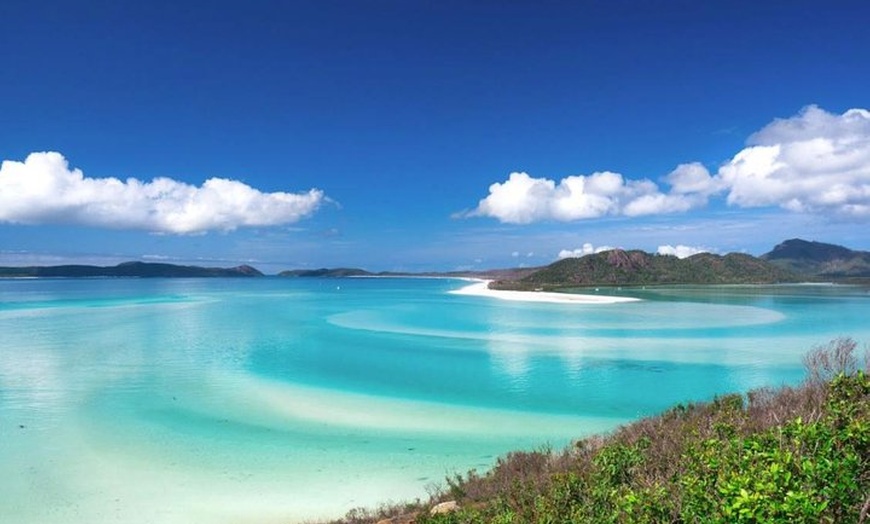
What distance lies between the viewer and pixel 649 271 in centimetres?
14025

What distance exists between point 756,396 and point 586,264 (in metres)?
130

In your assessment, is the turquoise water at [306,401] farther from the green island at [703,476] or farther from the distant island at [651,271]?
the distant island at [651,271]

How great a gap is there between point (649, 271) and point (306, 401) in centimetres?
13701

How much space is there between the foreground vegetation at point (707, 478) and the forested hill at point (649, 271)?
116 meters

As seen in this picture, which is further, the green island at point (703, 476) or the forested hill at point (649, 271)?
the forested hill at point (649, 271)

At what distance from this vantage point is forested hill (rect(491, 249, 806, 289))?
13075cm

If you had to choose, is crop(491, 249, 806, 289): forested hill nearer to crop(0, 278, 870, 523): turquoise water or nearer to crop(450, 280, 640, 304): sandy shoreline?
crop(450, 280, 640, 304): sandy shoreline

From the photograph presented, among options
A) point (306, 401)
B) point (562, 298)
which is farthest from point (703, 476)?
point (562, 298)

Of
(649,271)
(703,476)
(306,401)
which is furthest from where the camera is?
(649,271)

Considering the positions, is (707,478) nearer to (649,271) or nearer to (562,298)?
(562,298)

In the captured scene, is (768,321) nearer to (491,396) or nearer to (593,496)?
(491,396)

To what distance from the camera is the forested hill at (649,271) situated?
130750 millimetres

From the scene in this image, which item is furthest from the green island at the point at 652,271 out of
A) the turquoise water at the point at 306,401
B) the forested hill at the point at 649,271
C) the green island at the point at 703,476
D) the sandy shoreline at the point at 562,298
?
the green island at the point at 703,476

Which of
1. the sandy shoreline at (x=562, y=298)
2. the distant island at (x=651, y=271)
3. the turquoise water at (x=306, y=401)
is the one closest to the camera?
the turquoise water at (x=306, y=401)
